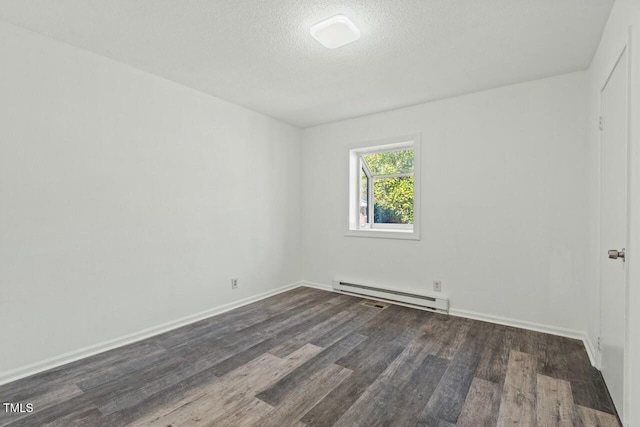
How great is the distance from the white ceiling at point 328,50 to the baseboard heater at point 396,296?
2.30m

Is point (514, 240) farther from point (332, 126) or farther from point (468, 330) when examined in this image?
point (332, 126)

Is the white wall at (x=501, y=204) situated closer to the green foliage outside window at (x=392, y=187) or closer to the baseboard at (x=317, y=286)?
the green foliage outside window at (x=392, y=187)

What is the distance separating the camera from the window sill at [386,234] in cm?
370

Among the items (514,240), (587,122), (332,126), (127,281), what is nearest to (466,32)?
(587,122)

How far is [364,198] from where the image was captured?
445cm

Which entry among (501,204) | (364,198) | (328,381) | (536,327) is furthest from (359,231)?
(328,381)

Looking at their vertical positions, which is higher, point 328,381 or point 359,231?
point 359,231

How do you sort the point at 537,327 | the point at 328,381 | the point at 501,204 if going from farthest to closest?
the point at 501,204 → the point at 537,327 → the point at 328,381

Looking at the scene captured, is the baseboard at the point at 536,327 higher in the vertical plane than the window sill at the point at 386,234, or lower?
lower

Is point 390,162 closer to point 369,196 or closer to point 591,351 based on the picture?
point 369,196

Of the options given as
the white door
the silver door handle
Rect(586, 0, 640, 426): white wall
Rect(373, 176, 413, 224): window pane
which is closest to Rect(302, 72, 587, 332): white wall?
Rect(373, 176, 413, 224): window pane

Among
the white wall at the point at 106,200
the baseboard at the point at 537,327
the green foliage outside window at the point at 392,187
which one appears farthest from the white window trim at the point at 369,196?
the white wall at the point at 106,200

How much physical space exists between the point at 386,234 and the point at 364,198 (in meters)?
0.76

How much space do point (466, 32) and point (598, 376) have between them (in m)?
2.57
